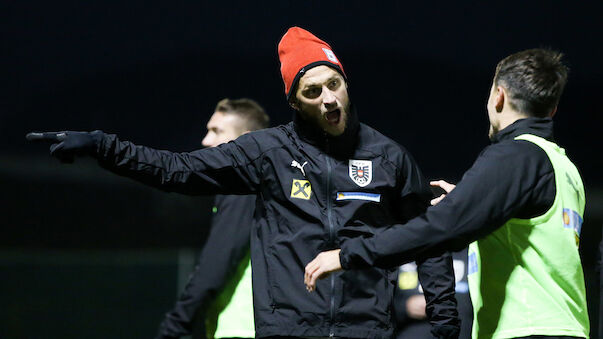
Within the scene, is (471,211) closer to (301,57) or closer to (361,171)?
(361,171)

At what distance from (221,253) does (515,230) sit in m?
1.62

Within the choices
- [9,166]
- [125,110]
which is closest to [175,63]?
[125,110]

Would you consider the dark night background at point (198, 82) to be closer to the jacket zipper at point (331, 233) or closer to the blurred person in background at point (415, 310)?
the blurred person in background at point (415, 310)

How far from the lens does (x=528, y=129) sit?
2203mm

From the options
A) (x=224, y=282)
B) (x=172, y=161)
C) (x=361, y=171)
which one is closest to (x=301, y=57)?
(x=361, y=171)

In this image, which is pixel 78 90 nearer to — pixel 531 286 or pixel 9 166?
pixel 9 166

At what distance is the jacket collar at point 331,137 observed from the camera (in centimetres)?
254

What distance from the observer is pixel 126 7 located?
25.6 ft

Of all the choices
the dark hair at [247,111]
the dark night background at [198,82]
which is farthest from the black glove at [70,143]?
the dark night background at [198,82]

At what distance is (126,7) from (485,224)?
6.40 meters

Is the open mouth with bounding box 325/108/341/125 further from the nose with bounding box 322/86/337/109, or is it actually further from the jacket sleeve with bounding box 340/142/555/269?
the jacket sleeve with bounding box 340/142/555/269

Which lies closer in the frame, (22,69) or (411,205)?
(411,205)

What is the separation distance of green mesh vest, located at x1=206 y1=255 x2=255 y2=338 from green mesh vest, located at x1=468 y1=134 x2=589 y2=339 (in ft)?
4.45

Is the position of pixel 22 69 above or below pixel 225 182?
above
